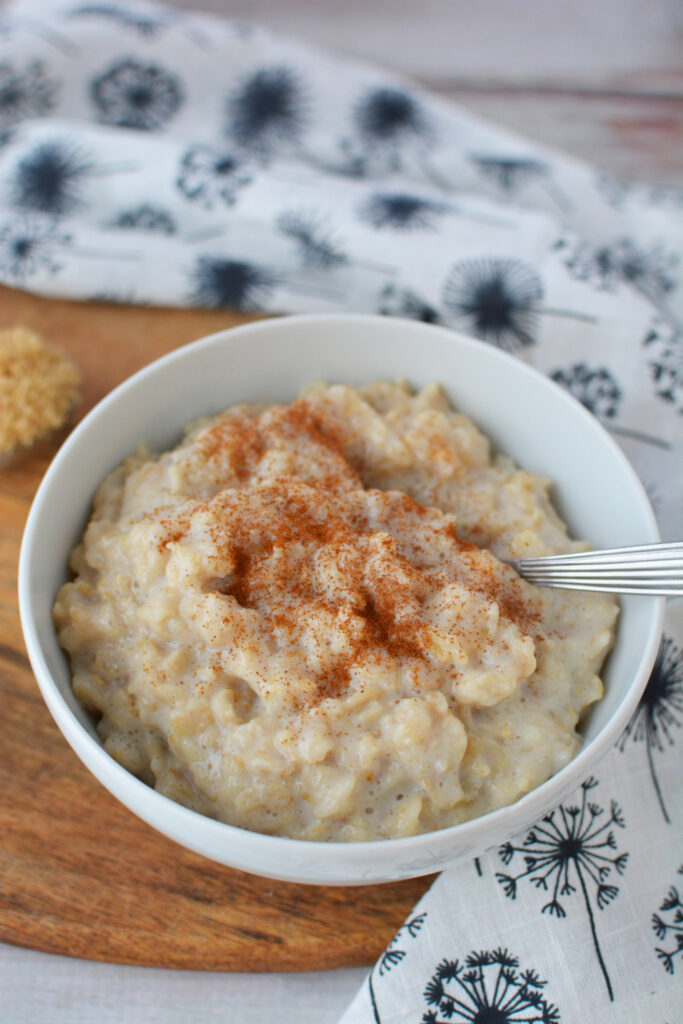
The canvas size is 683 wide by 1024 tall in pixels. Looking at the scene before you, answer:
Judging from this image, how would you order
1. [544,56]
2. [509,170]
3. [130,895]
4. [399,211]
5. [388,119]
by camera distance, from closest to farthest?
[130,895] < [399,211] < [509,170] < [388,119] < [544,56]

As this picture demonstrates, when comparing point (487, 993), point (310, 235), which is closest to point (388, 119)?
point (310, 235)

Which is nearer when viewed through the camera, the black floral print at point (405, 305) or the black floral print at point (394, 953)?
the black floral print at point (394, 953)

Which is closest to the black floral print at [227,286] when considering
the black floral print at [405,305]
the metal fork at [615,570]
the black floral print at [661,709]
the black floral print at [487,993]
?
the black floral print at [405,305]

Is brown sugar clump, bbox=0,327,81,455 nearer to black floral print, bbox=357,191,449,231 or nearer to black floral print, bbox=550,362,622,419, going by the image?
black floral print, bbox=357,191,449,231

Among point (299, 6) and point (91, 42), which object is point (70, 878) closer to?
point (91, 42)

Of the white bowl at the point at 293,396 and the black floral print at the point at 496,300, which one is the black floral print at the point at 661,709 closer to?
the white bowl at the point at 293,396

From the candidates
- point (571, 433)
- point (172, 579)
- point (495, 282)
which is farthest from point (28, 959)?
point (495, 282)

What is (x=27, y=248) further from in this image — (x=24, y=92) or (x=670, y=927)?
(x=670, y=927)

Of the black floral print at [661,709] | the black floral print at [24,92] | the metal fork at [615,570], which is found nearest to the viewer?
the metal fork at [615,570]
